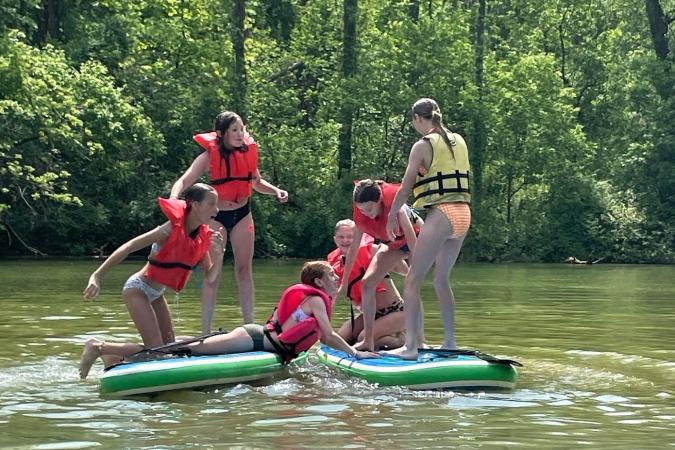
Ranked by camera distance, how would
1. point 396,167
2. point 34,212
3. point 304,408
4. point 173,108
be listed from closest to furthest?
1. point 304,408
2. point 34,212
3. point 173,108
4. point 396,167

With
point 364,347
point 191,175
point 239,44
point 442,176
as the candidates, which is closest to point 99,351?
point 191,175

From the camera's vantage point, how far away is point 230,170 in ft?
34.2

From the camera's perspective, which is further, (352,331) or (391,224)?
(352,331)

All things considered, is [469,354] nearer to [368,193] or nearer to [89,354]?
[368,193]

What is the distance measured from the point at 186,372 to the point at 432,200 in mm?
2309

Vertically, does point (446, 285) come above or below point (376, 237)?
below

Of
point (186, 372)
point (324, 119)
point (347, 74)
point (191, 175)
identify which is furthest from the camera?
point (324, 119)

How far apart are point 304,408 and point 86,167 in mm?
27392

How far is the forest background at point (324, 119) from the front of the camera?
3412 cm

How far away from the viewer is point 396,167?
130ft

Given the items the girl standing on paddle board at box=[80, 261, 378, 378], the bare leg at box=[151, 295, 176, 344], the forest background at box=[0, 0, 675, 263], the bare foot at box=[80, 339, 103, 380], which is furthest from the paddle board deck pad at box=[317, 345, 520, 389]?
the forest background at box=[0, 0, 675, 263]

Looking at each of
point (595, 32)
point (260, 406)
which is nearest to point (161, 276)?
point (260, 406)

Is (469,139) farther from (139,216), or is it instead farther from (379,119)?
(139,216)

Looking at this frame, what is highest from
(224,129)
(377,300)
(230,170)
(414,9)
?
A: (414,9)
